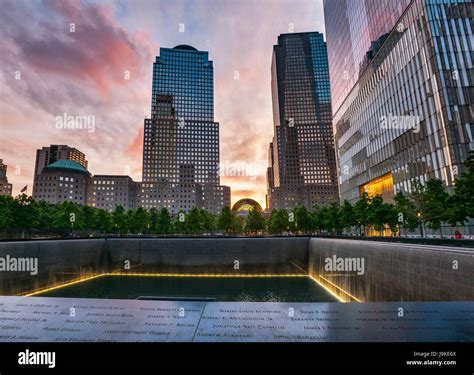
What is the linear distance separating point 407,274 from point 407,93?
4837 cm

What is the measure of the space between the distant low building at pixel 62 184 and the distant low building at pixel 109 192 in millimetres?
4459

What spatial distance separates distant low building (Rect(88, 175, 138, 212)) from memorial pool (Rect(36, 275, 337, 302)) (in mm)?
135661

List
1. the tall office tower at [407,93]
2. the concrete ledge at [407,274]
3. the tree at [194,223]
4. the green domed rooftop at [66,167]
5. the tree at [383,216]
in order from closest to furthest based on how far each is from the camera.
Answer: the concrete ledge at [407,274] < the tree at [383,216] < the tall office tower at [407,93] < the tree at [194,223] < the green domed rooftop at [66,167]

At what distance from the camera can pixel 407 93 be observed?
5247 cm

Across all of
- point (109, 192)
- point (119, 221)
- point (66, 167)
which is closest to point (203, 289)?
point (119, 221)

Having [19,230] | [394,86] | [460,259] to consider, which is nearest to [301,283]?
[460,259]

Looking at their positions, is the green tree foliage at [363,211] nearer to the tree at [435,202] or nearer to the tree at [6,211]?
the tree at [435,202]

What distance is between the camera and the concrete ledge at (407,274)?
12742 mm

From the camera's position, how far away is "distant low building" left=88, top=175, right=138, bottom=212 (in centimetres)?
16900

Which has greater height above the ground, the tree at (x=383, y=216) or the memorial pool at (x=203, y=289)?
the tree at (x=383, y=216)

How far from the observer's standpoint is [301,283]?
3975 cm

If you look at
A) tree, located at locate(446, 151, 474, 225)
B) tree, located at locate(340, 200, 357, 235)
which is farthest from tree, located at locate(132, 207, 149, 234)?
tree, located at locate(446, 151, 474, 225)

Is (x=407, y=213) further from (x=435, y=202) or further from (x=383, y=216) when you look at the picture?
(x=435, y=202)

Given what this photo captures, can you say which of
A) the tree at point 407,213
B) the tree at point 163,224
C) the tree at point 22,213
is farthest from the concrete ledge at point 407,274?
the tree at point 163,224
